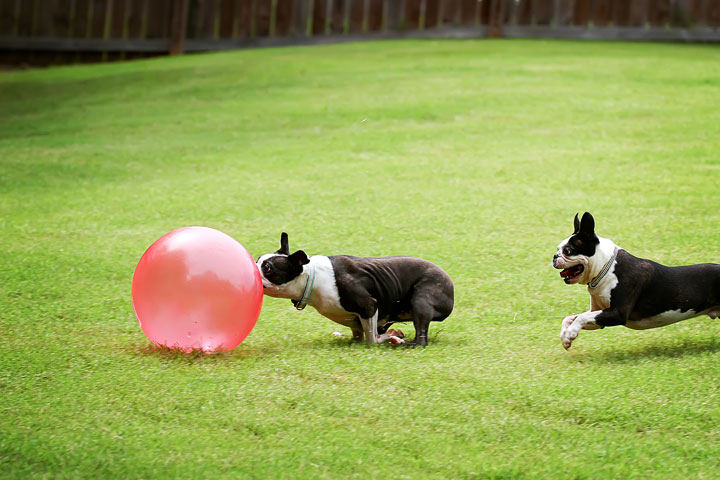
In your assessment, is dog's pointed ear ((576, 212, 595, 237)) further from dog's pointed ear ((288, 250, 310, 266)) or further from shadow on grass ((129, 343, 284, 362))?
shadow on grass ((129, 343, 284, 362))

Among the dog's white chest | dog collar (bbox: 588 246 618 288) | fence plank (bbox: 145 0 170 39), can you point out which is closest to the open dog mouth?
dog collar (bbox: 588 246 618 288)

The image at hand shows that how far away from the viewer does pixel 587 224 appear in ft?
17.6

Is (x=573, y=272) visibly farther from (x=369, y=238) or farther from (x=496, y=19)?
(x=496, y=19)

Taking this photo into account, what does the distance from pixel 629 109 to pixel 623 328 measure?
8.62 metres

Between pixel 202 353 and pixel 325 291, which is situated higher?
pixel 325 291

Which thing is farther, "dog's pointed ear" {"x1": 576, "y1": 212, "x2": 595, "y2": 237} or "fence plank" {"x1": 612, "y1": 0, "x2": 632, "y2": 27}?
"fence plank" {"x1": 612, "y1": 0, "x2": 632, "y2": 27}

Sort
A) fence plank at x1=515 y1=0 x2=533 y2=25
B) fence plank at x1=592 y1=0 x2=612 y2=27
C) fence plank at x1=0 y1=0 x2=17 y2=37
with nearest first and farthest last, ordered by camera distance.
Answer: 1. fence plank at x1=592 y1=0 x2=612 y2=27
2. fence plank at x1=515 y1=0 x2=533 y2=25
3. fence plank at x1=0 y1=0 x2=17 y2=37

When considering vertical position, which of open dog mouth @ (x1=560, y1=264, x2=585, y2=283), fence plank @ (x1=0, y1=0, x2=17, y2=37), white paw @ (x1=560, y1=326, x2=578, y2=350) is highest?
fence plank @ (x1=0, y1=0, x2=17, y2=37)

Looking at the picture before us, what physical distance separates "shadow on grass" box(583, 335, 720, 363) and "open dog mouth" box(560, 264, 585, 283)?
0.53 meters

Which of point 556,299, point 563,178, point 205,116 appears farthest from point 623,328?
point 205,116

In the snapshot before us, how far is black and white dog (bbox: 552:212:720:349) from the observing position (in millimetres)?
5434

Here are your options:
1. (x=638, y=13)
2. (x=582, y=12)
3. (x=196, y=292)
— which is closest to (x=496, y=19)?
(x=582, y=12)

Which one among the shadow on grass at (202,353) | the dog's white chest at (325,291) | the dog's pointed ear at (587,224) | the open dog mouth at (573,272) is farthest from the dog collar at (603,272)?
the shadow on grass at (202,353)

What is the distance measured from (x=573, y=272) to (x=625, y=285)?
1.07ft
